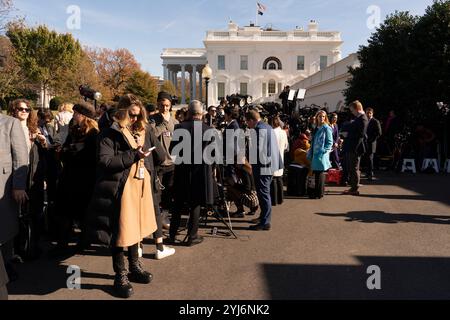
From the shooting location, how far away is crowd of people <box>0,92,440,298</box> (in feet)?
12.1

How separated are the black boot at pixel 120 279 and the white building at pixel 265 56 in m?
65.1

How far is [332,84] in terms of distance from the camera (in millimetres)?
24094

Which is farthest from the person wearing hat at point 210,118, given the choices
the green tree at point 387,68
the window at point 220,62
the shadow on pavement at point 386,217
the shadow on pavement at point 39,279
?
the window at point 220,62

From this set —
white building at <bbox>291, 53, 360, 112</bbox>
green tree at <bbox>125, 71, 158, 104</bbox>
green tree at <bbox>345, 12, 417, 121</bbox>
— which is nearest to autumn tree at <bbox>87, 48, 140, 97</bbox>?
green tree at <bbox>125, 71, 158, 104</bbox>

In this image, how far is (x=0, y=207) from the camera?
12.0ft

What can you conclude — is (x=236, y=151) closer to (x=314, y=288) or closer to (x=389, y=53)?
(x=314, y=288)

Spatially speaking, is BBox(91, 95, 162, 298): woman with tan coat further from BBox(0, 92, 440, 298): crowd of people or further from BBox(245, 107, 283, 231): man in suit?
BBox(245, 107, 283, 231): man in suit

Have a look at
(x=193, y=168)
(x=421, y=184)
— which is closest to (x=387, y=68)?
(x=421, y=184)

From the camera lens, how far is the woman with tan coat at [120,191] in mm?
3607

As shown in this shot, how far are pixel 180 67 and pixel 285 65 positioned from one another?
25685 millimetres

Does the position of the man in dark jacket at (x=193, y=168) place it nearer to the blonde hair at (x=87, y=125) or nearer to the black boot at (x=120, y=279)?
the blonde hair at (x=87, y=125)

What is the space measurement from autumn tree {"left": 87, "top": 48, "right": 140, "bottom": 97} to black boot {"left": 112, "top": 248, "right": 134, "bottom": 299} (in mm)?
52444

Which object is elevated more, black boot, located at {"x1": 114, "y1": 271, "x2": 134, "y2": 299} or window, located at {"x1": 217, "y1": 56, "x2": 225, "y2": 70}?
window, located at {"x1": 217, "y1": 56, "x2": 225, "y2": 70}

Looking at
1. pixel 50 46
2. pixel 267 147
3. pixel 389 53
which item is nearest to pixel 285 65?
pixel 50 46
